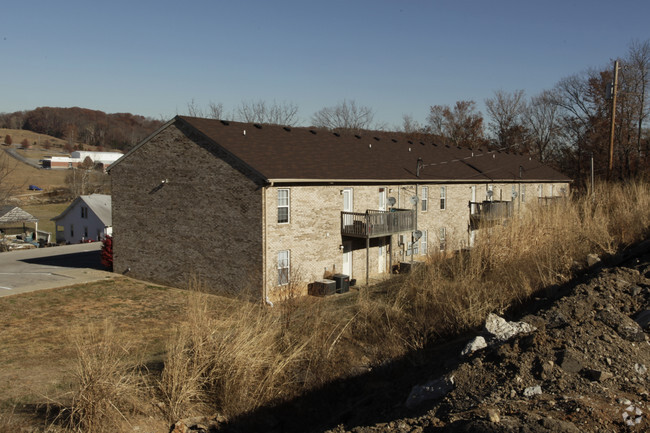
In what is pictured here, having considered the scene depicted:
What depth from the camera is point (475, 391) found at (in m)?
6.88

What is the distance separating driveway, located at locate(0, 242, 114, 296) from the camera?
2288 centimetres

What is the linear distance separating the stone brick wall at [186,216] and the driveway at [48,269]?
88.1 inches

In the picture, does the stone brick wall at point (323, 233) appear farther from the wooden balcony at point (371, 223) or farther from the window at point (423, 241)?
the wooden balcony at point (371, 223)

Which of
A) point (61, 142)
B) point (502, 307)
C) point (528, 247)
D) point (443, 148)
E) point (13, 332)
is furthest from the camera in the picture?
point (61, 142)

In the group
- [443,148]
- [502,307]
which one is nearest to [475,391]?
[502,307]

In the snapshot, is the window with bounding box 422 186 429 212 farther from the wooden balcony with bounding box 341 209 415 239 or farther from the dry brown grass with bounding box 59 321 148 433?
the dry brown grass with bounding box 59 321 148 433

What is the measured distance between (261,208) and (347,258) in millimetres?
6038

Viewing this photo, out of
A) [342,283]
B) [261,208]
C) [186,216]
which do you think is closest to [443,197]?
[342,283]

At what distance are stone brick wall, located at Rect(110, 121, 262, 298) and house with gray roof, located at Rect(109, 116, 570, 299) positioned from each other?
0.05m

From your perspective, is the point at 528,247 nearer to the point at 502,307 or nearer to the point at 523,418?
the point at 502,307

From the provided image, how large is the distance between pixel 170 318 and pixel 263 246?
4498mm

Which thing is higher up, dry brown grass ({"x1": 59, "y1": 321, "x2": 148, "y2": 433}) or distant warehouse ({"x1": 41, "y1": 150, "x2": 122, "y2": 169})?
distant warehouse ({"x1": 41, "y1": 150, "x2": 122, "y2": 169})

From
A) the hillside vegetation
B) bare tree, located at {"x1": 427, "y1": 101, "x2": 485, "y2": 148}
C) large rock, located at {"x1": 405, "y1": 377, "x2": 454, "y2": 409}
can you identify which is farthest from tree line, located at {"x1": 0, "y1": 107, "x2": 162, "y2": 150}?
large rock, located at {"x1": 405, "y1": 377, "x2": 454, "y2": 409}

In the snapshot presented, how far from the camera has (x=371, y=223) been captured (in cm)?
2378
